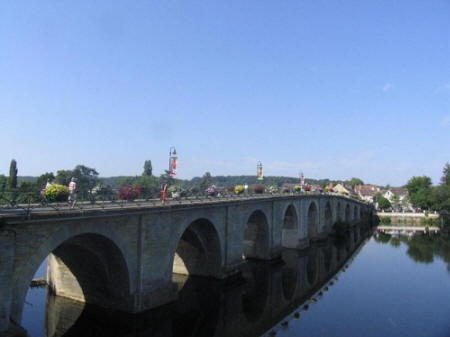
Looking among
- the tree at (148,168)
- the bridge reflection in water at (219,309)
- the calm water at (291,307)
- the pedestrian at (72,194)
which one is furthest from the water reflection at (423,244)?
the tree at (148,168)

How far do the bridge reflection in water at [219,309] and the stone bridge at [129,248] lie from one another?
1.04 meters

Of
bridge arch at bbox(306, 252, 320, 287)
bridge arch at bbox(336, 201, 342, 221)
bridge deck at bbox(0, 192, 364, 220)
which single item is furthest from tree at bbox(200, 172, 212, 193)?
bridge arch at bbox(336, 201, 342, 221)

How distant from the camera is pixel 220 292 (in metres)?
30.5

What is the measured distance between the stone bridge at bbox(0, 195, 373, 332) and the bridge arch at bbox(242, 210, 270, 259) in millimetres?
126

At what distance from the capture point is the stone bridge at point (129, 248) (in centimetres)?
1555

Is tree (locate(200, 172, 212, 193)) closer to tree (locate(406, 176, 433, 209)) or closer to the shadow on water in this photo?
the shadow on water

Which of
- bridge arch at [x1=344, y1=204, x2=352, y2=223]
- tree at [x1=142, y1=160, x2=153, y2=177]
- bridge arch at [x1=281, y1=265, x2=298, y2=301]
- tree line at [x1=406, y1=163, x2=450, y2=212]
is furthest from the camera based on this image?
tree at [x1=142, y1=160, x2=153, y2=177]

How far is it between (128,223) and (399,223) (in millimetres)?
96639

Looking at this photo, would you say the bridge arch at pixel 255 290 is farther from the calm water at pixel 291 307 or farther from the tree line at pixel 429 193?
the tree line at pixel 429 193

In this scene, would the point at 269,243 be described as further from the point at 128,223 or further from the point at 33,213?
the point at 33,213

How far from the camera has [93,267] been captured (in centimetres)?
2339

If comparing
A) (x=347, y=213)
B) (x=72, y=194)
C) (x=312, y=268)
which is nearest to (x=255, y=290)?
(x=312, y=268)

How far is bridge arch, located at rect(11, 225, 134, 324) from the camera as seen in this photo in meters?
21.0

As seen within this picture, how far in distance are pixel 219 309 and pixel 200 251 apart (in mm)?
7882
